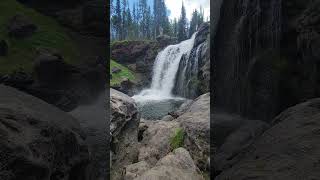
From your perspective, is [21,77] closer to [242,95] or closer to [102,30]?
[102,30]

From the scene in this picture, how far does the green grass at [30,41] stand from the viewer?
13.9 m

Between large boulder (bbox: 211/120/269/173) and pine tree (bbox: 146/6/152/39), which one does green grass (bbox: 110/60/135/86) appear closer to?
pine tree (bbox: 146/6/152/39)

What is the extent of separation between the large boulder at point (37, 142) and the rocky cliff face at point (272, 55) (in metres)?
7.34

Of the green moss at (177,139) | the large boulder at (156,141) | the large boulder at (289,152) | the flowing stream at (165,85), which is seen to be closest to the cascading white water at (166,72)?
the flowing stream at (165,85)

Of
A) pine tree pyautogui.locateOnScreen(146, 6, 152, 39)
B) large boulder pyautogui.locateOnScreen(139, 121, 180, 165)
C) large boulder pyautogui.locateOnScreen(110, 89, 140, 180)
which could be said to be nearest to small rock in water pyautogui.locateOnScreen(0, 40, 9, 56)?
large boulder pyautogui.locateOnScreen(110, 89, 140, 180)

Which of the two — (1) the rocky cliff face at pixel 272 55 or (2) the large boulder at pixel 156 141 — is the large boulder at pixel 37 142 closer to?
(2) the large boulder at pixel 156 141

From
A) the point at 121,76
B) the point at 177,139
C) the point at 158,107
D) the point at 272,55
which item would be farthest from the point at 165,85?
the point at 272,55

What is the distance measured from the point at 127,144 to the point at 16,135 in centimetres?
946

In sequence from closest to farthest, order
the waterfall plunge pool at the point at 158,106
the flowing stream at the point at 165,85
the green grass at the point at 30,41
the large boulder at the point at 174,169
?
1. the large boulder at the point at 174,169
2. the green grass at the point at 30,41
3. the waterfall plunge pool at the point at 158,106
4. the flowing stream at the point at 165,85

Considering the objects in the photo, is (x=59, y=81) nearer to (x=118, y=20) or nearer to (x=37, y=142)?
(x=37, y=142)

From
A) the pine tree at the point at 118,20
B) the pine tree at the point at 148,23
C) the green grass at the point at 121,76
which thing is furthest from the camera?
the pine tree at the point at 148,23

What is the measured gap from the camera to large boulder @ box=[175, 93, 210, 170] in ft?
41.3

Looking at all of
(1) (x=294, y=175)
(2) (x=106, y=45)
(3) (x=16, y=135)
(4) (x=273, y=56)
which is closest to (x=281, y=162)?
(1) (x=294, y=175)

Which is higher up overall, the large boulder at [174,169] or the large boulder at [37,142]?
the large boulder at [37,142]
